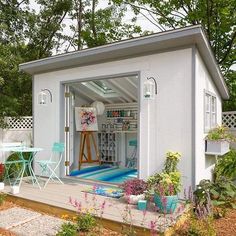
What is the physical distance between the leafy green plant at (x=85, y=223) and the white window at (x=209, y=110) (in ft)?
10.4

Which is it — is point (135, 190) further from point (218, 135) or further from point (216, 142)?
point (218, 135)

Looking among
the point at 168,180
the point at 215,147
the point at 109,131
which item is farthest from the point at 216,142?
the point at 109,131

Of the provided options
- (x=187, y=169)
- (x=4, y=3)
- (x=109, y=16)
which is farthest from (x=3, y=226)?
(x=109, y=16)

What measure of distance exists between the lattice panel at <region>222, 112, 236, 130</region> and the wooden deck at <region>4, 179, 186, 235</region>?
4.51m

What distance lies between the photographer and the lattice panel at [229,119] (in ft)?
26.7

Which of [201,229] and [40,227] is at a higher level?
[201,229]

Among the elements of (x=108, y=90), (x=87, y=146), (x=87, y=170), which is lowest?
(x=87, y=170)

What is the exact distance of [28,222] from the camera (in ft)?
14.7

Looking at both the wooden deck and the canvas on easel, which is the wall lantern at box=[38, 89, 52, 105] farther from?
the wooden deck

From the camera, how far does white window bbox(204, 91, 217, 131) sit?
6.05m

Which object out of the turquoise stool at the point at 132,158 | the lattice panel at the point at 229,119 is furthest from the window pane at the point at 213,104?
the turquoise stool at the point at 132,158

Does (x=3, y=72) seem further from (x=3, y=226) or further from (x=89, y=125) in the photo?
(x=3, y=226)

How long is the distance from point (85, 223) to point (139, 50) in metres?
3.37

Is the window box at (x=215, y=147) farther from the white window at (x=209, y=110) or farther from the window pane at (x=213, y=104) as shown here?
the window pane at (x=213, y=104)
